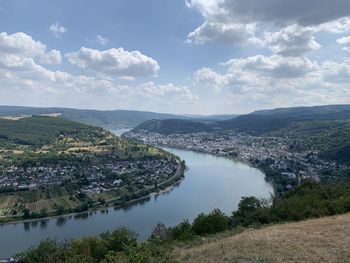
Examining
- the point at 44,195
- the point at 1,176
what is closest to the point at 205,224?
the point at 44,195

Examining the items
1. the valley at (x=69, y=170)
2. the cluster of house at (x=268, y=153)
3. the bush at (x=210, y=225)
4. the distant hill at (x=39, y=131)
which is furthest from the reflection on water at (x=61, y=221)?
the distant hill at (x=39, y=131)

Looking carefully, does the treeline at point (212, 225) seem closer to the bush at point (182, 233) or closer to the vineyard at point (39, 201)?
the bush at point (182, 233)

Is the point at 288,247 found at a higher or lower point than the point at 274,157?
higher

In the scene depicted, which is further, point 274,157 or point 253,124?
point 253,124

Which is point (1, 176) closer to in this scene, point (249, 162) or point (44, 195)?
point (44, 195)

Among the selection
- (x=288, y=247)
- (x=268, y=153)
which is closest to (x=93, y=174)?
(x=268, y=153)

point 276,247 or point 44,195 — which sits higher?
point 276,247

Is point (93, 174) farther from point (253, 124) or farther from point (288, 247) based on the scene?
point (253, 124)
